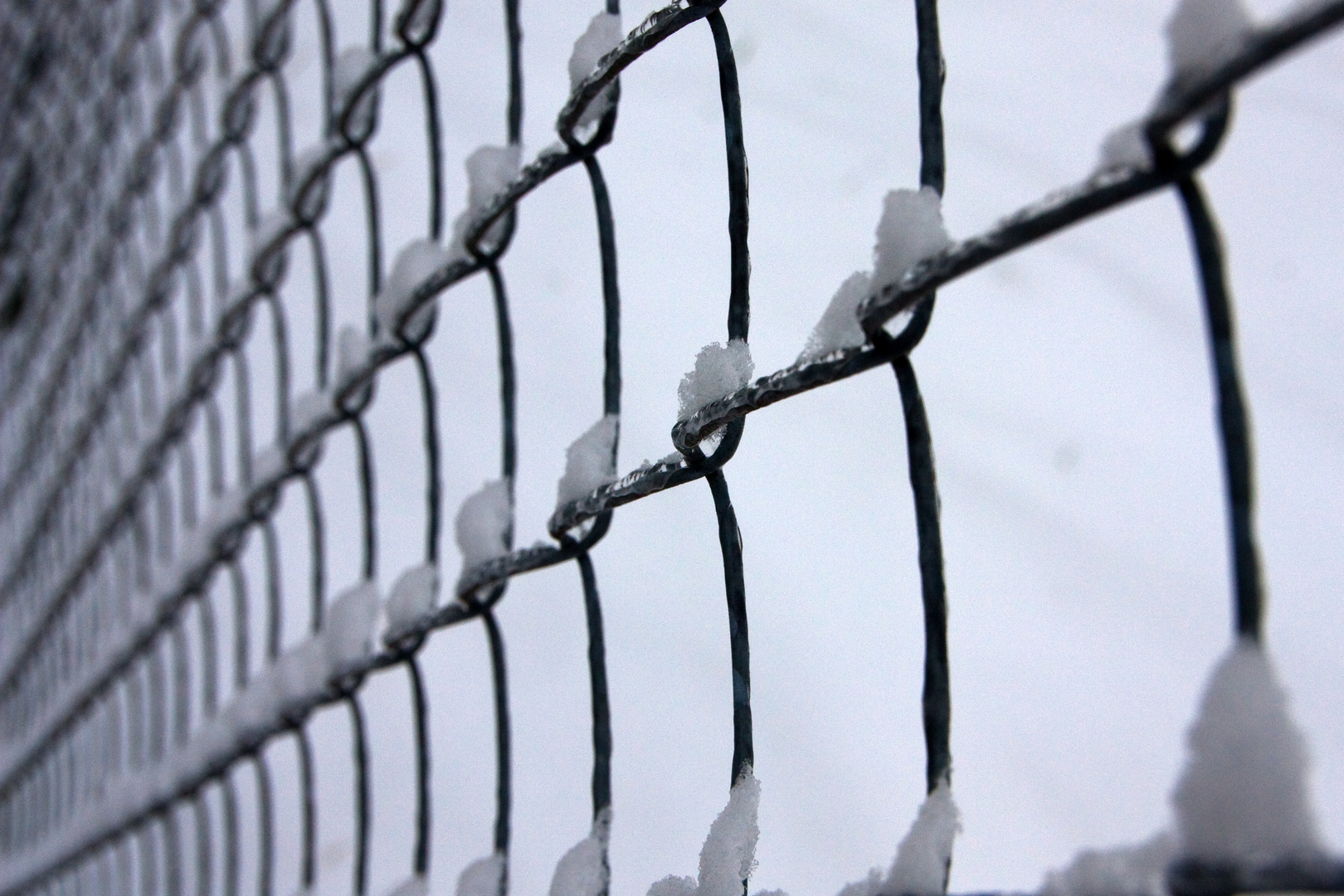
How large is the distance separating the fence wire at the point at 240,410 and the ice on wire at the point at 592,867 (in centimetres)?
2

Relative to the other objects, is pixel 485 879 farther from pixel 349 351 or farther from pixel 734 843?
pixel 349 351

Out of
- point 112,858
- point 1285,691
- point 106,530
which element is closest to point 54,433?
point 106,530

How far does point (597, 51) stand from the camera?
553 millimetres

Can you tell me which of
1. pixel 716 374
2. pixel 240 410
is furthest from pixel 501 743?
pixel 240 410

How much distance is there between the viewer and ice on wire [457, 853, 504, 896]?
62 centimetres

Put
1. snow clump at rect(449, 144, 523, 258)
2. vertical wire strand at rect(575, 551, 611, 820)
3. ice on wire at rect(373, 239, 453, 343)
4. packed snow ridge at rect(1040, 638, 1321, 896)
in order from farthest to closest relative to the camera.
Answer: ice on wire at rect(373, 239, 453, 343) < snow clump at rect(449, 144, 523, 258) < vertical wire strand at rect(575, 551, 611, 820) < packed snow ridge at rect(1040, 638, 1321, 896)

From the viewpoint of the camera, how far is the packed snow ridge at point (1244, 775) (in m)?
0.23

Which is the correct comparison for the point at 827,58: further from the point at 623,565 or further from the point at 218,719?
the point at 218,719

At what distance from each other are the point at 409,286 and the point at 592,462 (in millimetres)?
270

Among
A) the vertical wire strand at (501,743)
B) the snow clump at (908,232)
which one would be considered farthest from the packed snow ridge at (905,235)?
the vertical wire strand at (501,743)

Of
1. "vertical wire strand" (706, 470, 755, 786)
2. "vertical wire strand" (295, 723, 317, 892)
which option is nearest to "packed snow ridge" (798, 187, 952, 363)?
"vertical wire strand" (706, 470, 755, 786)

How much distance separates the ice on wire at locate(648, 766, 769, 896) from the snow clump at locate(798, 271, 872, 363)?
17 centimetres

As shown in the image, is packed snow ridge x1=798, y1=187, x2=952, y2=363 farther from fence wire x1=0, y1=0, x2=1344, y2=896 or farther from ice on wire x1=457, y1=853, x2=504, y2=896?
ice on wire x1=457, y1=853, x2=504, y2=896

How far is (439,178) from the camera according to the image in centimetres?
75
